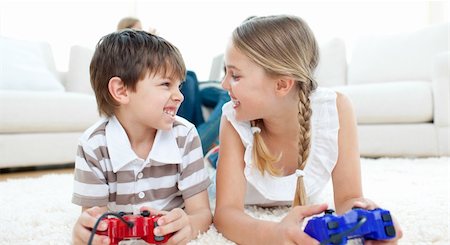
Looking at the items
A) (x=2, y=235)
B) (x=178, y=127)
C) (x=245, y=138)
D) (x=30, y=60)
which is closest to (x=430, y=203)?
(x=245, y=138)

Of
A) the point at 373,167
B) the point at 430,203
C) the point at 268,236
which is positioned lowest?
the point at 373,167

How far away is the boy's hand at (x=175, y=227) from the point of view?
0.71 m

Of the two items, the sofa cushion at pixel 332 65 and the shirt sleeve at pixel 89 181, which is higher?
the shirt sleeve at pixel 89 181

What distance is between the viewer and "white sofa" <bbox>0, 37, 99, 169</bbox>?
2025 mm

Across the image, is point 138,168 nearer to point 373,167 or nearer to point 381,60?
point 373,167

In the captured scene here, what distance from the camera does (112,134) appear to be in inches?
36.5

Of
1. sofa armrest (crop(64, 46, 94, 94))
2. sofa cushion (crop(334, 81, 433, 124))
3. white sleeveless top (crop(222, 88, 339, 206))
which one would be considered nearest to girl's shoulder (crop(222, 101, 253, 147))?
white sleeveless top (crop(222, 88, 339, 206))

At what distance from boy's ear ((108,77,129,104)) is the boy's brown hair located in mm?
12

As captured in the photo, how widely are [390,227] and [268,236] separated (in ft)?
0.69

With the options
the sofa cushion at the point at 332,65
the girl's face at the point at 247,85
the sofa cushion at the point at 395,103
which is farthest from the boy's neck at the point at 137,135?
the sofa cushion at the point at 332,65

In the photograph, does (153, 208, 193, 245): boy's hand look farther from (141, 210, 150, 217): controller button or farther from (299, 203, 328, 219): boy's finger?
A: (299, 203, 328, 219): boy's finger

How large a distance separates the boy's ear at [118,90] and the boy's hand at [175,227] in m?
0.32

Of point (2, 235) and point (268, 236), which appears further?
point (2, 235)

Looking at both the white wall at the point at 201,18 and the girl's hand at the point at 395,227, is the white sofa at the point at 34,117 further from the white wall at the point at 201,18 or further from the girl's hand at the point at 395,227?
the girl's hand at the point at 395,227
